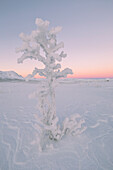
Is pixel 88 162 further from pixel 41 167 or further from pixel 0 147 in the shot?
pixel 0 147

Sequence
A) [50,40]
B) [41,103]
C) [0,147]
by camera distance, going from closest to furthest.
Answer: [50,40], [41,103], [0,147]

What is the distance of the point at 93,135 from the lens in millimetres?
2984

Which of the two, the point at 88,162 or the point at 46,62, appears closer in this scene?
the point at 88,162

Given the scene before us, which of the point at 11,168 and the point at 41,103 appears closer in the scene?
the point at 11,168

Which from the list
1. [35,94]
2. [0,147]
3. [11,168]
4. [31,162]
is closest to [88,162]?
[31,162]

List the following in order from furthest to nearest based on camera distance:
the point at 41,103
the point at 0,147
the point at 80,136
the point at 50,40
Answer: the point at 80,136
the point at 0,147
the point at 41,103
the point at 50,40

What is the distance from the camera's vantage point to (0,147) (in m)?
2.60

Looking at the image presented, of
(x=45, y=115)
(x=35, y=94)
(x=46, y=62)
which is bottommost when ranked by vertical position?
(x=45, y=115)

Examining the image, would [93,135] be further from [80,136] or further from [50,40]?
[50,40]

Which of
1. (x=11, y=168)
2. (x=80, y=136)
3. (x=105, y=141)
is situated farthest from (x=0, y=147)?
(x=105, y=141)

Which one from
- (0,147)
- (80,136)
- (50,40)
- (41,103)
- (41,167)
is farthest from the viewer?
(80,136)

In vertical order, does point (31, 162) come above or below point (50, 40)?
below

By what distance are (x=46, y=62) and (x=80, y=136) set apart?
2.24 meters

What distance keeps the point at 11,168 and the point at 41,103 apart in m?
1.41
